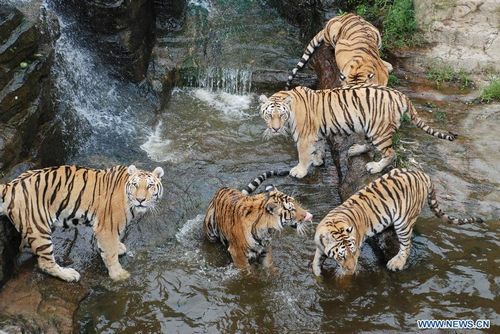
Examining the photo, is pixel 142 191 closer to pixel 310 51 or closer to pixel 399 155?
pixel 399 155

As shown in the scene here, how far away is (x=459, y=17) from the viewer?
29.8ft

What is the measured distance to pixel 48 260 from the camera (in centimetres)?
513

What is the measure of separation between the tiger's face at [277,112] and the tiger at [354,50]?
0.98 m

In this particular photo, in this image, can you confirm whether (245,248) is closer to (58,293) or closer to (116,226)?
(116,226)

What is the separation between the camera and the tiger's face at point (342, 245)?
4.93 meters

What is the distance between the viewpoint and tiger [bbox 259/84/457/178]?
20.4 feet

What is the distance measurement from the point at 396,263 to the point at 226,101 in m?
4.40

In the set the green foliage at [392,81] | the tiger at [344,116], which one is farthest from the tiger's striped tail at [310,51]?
the tiger at [344,116]

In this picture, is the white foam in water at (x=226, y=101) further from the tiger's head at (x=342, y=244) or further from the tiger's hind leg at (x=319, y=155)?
the tiger's head at (x=342, y=244)

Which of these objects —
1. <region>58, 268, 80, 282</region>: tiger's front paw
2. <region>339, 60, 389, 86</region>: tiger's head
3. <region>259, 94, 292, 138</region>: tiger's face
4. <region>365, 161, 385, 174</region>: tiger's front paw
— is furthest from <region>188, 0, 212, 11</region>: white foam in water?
<region>58, 268, 80, 282</region>: tiger's front paw

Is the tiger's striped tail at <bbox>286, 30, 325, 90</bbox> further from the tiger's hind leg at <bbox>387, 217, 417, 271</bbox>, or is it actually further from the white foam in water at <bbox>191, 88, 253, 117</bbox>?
the tiger's hind leg at <bbox>387, 217, 417, 271</bbox>

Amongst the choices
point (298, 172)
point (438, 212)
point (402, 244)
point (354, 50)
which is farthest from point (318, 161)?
point (402, 244)

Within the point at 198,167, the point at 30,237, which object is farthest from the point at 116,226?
the point at 198,167

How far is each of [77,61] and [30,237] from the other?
410 cm
